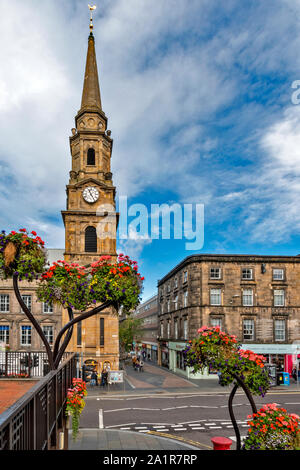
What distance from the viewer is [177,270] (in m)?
47.8

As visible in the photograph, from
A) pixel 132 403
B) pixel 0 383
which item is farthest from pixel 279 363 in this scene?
pixel 0 383

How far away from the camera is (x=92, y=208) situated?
4419cm

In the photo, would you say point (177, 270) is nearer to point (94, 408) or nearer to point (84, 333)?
point (84, 333)

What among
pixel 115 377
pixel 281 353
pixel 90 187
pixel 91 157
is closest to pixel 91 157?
pixel 91 157

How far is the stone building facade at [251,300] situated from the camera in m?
40.0

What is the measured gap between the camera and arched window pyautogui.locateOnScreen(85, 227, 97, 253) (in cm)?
4328

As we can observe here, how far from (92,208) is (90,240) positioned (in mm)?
3873

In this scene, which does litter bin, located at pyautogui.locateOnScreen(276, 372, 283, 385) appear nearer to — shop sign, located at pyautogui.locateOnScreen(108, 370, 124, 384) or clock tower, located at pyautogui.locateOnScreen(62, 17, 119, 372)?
shop sign, located at pyautogui.locateOnScreen(108, 370, 124, 384)

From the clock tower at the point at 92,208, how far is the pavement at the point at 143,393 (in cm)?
495

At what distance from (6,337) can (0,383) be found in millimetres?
31364

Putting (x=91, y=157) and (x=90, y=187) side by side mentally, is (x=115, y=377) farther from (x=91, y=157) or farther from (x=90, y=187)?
(x=91, y=157)

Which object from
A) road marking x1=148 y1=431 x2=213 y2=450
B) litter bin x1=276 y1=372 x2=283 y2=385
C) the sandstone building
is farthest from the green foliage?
the sandstone building

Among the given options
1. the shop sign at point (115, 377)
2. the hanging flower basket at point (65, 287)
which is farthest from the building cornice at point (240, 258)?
the hanging flower basket at point (65, 287)

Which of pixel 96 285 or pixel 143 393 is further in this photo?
pixel 143 393
